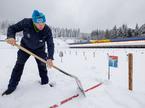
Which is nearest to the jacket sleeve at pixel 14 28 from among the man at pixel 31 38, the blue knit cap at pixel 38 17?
the man at pixel 31 38

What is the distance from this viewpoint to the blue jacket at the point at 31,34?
433 centimetres

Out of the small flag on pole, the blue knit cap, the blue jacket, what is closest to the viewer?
the blue knit cap

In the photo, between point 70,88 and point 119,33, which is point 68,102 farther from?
point 119,33

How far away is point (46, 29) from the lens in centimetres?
454

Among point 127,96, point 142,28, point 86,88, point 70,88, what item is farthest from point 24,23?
point 142,28

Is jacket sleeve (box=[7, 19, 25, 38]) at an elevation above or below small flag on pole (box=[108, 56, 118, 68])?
above

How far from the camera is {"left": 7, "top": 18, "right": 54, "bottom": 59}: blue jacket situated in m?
4.33

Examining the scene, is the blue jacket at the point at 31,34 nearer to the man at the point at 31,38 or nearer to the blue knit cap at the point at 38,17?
the man at the point at 31,38

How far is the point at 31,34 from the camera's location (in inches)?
174

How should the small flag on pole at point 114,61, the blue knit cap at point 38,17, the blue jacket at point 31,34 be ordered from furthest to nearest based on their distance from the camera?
the small flag on pole at point 114,61
the blue jacket at point 31,34
the blue knit cap at point 38,17

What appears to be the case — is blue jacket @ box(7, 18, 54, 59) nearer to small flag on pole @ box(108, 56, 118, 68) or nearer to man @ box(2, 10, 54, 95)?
man @ box(2, 10, 54, 95)

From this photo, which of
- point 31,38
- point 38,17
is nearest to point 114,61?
point 31,38

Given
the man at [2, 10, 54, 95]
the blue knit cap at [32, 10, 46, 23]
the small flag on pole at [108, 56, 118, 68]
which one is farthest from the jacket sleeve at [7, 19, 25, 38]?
the small flag on pole at [108, 56, 118, 68]

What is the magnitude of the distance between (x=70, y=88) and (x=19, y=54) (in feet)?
5.38
